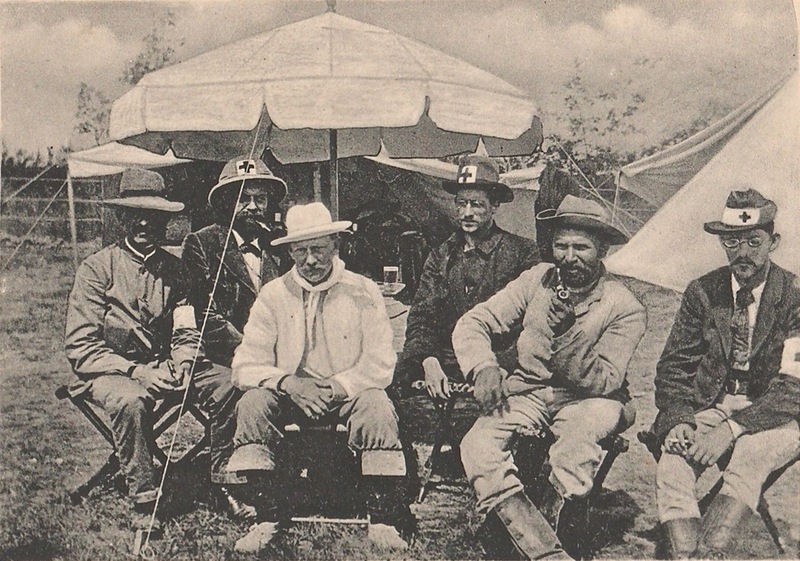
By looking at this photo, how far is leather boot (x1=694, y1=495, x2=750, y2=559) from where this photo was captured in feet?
15.4

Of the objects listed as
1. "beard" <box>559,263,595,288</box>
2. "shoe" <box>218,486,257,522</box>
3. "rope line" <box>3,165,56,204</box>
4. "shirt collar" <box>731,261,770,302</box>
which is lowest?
"shoe" <box>218,486,257,522</box>

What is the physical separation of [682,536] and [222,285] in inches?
107

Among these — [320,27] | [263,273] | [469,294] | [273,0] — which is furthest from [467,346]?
[273,0]

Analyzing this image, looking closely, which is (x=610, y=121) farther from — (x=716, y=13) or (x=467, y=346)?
(x=467, y=346)

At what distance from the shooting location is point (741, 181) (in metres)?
5.14

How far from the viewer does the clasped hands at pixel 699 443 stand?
474 centimetres

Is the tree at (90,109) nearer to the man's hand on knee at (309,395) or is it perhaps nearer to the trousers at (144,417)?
the trousers at (144,417)

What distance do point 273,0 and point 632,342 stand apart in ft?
8.97

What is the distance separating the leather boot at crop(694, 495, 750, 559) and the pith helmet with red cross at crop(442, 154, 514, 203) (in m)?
1.89

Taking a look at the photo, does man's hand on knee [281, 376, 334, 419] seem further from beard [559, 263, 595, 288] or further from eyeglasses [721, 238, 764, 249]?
eyeglasses [721, 238, 764, 249]

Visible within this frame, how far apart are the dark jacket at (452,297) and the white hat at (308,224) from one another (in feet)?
2.00

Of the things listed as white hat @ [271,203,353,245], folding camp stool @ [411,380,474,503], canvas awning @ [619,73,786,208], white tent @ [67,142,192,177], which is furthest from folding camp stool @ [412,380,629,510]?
white tent @ [67,142,192,177]

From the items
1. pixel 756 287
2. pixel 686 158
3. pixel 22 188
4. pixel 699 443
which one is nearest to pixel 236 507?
pixel 22 188

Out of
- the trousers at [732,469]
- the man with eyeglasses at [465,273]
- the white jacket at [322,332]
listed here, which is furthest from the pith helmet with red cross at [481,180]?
the trousers at [732,469]
